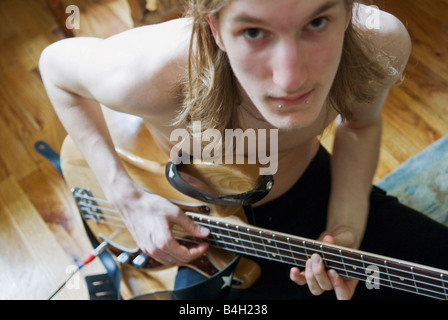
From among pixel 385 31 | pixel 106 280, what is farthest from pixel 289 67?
pixel 106 280

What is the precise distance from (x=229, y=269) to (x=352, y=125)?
401 mm

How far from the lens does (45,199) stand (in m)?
1.57

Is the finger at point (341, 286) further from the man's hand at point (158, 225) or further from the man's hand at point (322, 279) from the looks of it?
the man's hand at point (158, 225)

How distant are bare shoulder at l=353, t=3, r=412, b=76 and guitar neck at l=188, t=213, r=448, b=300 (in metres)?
0.34

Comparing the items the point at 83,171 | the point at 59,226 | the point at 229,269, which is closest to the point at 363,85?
the point at 229,269

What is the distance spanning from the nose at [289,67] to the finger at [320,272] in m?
0.37

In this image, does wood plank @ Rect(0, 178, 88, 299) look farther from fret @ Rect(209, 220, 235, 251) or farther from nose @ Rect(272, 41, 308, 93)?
nose @ Rect(272, 41, 308, 93)

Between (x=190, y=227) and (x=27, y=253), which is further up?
(x=190, y=227)

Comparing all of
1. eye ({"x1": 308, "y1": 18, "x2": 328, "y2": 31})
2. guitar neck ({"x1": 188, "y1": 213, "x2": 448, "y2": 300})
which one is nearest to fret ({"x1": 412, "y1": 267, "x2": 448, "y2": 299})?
guitar neck ({"x1": 188, "y1": 213, "x2": 448, "y2": 300})

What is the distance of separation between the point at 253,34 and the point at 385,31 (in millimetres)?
328

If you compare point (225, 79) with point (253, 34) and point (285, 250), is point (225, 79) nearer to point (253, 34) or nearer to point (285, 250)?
point (253, 34)

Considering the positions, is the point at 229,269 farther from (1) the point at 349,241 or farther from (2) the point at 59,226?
(2) the point at 59,226

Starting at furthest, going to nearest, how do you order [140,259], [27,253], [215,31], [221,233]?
[27,253] < [140,259] < [221,233] < [215,31]

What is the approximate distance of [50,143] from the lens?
1.62 metres
